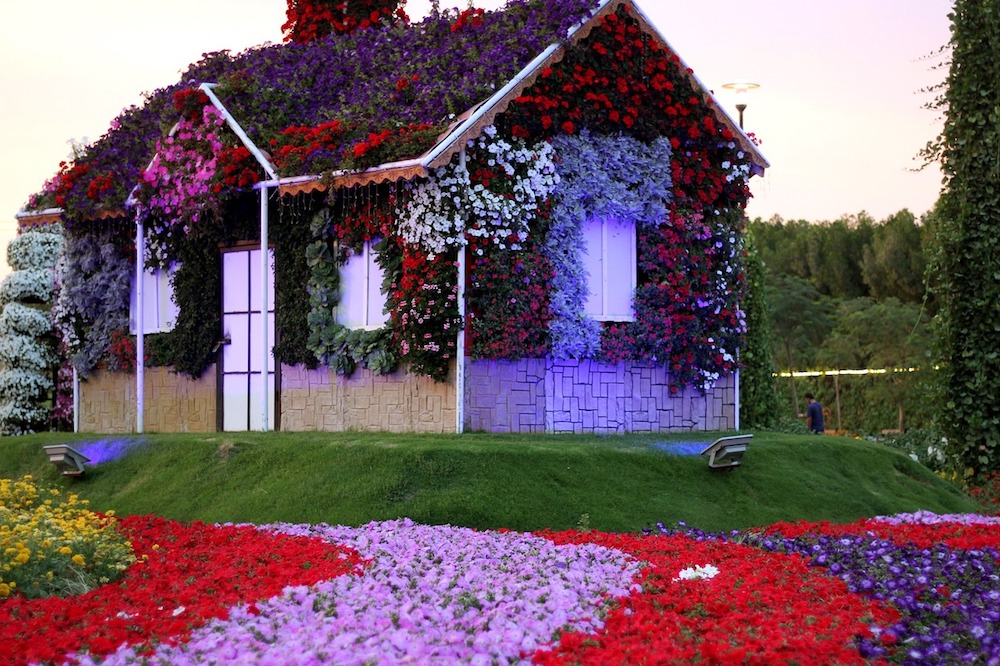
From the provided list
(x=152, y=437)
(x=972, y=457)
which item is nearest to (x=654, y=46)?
(x=972, y=457)

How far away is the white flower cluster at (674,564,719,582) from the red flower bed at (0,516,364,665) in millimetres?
2286

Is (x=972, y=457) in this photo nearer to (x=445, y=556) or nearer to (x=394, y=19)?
(x=445, y=556)

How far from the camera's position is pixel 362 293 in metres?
16.4

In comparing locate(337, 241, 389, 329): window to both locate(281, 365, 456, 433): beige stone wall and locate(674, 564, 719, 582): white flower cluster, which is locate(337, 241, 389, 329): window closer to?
locate(281, 365, 456, 433): beige stone wall

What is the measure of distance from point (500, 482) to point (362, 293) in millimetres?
5337

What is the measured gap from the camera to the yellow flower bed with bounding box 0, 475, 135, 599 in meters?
8.24

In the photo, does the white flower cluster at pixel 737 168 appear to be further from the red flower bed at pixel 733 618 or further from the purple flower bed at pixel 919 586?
the red flower bed at pixel 733 618

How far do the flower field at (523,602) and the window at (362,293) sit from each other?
19.8 ft

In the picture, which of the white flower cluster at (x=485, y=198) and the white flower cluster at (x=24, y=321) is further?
the white flower cluster at (x=24, y=321)

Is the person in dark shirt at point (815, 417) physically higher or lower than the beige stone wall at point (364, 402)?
lower

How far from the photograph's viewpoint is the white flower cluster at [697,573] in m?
8.45

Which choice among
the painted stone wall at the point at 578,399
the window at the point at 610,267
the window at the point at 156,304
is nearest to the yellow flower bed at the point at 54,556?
the painted stone wall at the point at 578,399

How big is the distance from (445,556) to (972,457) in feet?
31.6

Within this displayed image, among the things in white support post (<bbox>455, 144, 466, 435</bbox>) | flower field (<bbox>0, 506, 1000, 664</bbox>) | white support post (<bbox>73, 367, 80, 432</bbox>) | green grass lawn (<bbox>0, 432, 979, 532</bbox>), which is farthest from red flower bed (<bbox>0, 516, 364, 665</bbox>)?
white support post (<bbox>73, 367, 80, 432</bbox>)
